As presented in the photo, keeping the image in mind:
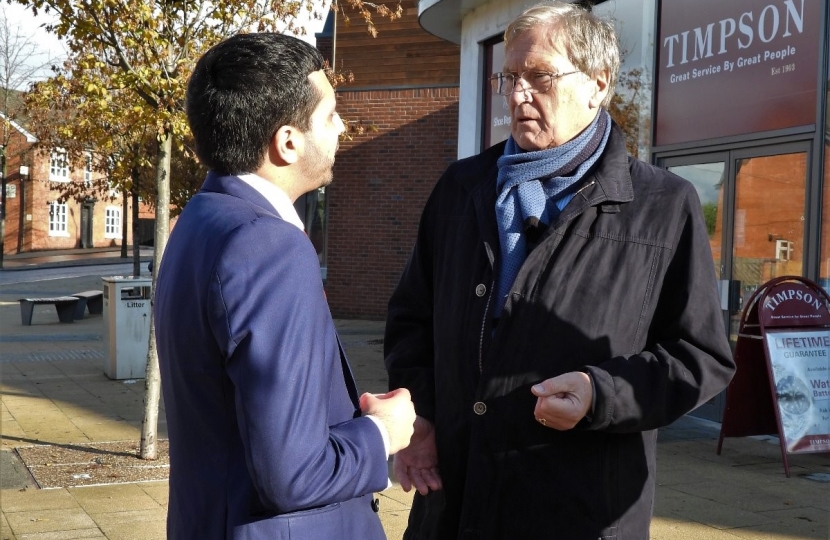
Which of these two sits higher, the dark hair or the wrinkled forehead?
the wrinkled forehead

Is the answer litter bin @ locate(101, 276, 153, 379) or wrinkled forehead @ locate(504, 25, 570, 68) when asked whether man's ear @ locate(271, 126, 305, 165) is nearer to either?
wrinkled forehead @ locate(504, 25, 570, 68)

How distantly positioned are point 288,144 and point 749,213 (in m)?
6.88

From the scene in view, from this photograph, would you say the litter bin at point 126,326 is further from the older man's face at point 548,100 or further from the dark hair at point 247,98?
the dark hair at point 247,98

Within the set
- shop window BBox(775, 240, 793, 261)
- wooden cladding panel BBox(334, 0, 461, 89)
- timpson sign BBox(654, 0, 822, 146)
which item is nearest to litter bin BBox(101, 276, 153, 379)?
A: timpson sign BBox(654, 0, 822, 146)

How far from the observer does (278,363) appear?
5.51 feet

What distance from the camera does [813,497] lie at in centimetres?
591

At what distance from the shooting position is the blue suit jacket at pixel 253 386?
168 cm

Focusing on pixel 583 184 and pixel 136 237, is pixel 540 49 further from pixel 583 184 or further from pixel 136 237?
pixel 136 237

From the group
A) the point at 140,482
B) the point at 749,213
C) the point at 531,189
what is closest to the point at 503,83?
the point at 531,189

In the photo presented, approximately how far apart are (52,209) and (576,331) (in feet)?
163

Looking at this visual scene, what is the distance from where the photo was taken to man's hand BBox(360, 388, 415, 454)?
1.96 m

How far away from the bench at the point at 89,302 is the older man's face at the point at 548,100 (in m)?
15.8

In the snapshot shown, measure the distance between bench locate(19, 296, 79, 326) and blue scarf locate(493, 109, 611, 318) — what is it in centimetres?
1605

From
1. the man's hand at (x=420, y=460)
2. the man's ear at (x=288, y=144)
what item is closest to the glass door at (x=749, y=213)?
the man's hand at (x=420, y=460)
